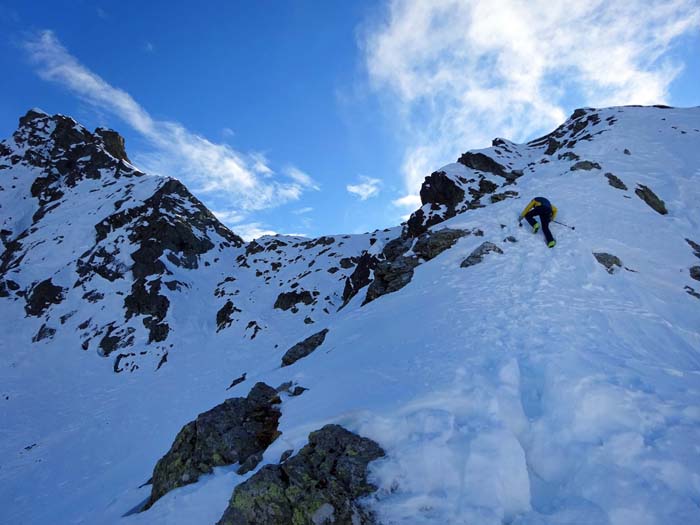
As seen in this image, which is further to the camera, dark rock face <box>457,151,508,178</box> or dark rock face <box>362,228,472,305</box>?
dark rock face <box>457,151,508,178</box>

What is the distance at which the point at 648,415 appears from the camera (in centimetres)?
591

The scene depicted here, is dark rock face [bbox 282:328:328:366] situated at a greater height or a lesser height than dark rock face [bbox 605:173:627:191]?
lesser

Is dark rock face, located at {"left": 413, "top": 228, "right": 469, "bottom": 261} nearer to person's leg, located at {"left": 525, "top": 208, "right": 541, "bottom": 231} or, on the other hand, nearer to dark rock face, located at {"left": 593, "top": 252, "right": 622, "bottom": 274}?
person's leg, located at {"left": 525, "top": 208, "right": 541, "bottom": 231}

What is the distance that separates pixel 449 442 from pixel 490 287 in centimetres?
807

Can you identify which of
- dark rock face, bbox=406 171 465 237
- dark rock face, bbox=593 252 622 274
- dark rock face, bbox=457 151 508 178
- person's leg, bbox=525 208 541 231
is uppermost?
dark rock face, bbox=457 151 508 178

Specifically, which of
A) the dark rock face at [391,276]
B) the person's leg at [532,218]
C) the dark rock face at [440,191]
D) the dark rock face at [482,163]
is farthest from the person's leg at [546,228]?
the dark rock face at [482,163]

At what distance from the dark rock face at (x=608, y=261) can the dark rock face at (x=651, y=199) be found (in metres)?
10.2

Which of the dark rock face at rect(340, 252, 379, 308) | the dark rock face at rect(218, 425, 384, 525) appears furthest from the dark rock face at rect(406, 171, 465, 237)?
the dark rock face at rect(218, 425, 384, 525)

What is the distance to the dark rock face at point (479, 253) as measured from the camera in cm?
1566

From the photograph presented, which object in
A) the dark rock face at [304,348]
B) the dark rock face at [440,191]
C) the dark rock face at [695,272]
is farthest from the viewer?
the dark rock face at [440,191]

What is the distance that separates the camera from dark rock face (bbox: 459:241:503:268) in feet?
51.4

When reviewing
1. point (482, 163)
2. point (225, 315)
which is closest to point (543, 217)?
point (482, 163)

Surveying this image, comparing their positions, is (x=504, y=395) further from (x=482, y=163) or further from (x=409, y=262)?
(x=482, y=163)

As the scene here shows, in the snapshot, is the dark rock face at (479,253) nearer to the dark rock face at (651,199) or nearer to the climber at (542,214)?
the climber at (542,214)
